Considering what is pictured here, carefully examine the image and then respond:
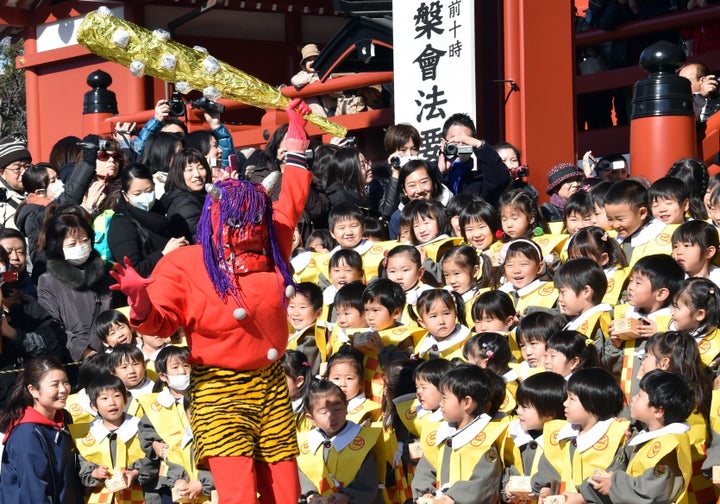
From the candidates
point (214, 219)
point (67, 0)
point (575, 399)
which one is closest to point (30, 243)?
point (214, 219)

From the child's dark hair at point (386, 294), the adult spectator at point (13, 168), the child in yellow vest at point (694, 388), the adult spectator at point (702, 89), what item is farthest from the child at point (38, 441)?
the adult spectator at point (702, 89)

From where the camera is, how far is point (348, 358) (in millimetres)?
7316

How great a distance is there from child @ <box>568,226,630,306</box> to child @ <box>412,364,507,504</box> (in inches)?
44.0

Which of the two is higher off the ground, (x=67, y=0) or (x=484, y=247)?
(x=67, y=0)

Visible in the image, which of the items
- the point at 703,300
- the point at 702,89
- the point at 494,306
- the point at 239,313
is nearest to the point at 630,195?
the point at 494,306

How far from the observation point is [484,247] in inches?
320

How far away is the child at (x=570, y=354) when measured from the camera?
643 cm

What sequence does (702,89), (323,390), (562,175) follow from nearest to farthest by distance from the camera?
(323,390)
(562,175)
(702,89)

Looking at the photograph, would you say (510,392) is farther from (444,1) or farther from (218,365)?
(444,1)

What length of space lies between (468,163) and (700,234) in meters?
2.64

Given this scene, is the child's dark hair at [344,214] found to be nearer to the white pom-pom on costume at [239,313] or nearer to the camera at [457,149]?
the camera at [457,149]

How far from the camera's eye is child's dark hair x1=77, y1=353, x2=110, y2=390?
26.1 feet

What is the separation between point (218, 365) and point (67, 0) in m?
9.77

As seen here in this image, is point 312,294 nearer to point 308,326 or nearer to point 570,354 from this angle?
point 308,326
